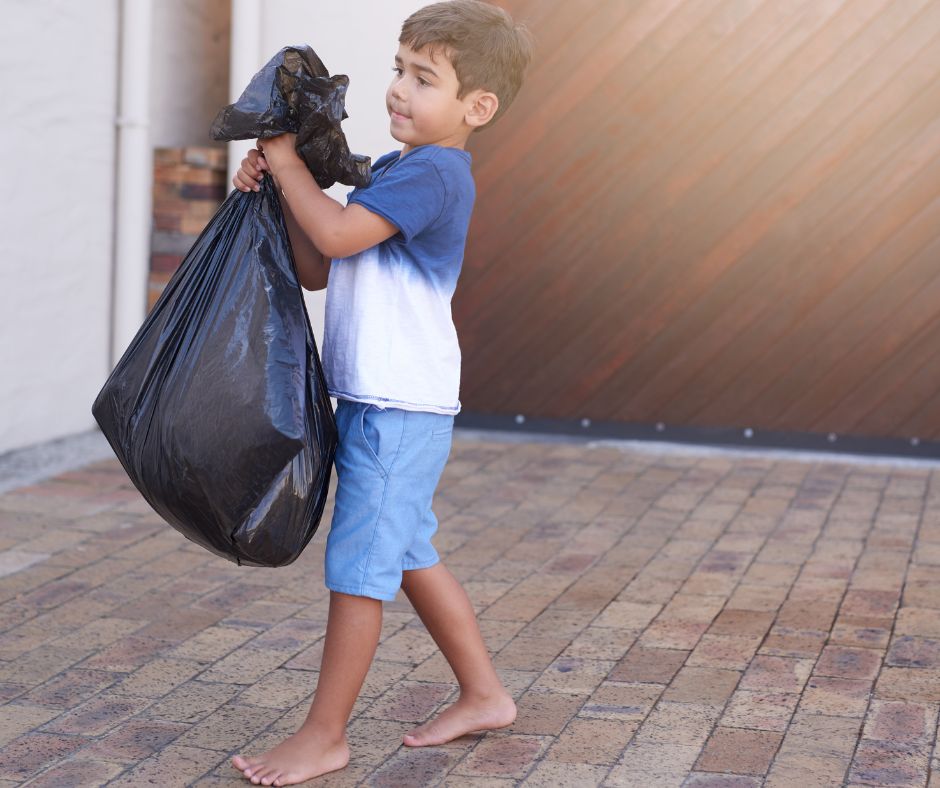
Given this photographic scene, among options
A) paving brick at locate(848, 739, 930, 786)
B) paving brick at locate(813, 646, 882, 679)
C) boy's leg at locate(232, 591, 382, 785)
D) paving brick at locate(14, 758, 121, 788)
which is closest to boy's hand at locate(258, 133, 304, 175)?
boy's leg at locate(232, 591, 382, 785)

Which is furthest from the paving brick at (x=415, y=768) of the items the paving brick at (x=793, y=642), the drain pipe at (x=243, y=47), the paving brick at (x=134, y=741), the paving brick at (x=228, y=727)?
the drain pipe at (x=243, y=47)

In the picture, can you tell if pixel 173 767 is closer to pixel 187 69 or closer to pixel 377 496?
pixel 377 496

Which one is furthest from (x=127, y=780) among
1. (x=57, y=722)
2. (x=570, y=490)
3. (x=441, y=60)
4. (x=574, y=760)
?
(x=570, y=490)

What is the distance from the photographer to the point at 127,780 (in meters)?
2.92

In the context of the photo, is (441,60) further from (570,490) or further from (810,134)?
(810,134)

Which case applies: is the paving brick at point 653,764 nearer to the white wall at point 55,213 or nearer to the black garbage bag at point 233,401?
the black garbage bag at point 233,401

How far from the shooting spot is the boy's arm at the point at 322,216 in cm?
279

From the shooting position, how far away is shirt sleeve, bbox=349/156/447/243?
2.79 metres

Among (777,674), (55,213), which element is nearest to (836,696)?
(777,674)

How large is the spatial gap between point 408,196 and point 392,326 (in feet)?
0.86

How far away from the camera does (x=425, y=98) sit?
2.89 m

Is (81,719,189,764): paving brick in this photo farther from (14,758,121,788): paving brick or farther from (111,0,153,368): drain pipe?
(111,0,153,368): drain pipe

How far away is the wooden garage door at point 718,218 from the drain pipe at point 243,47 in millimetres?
1061

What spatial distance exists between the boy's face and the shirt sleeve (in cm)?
8
